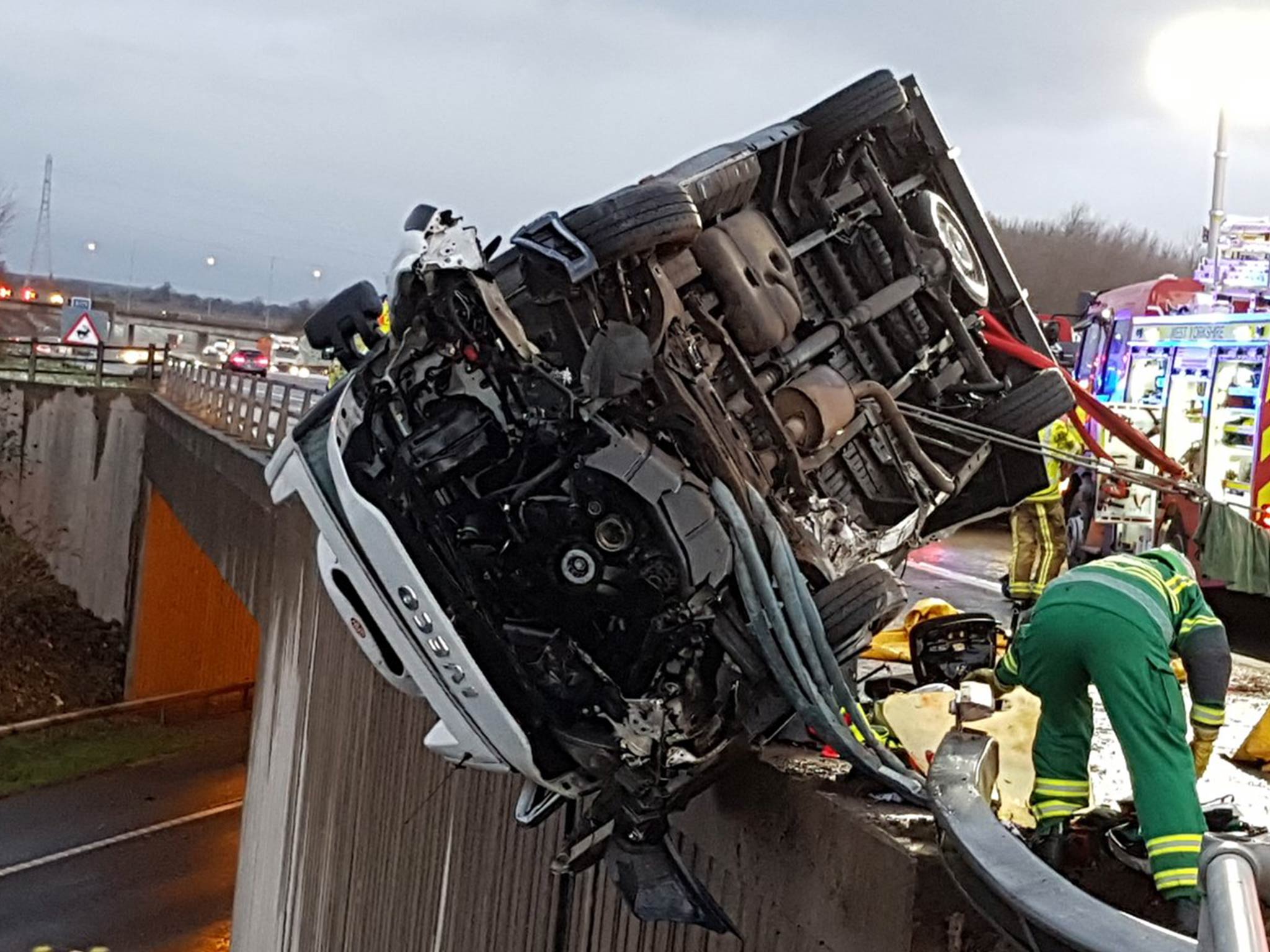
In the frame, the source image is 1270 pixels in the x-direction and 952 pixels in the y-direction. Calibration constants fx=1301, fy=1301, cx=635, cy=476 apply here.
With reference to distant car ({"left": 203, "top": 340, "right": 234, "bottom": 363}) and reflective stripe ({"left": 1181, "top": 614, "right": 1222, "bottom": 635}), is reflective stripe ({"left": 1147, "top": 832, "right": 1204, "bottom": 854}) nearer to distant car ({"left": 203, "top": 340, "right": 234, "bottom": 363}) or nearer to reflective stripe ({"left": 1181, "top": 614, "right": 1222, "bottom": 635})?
reflective stripe ({"left": 1181, "top": 614, "right": 1222, "bottom": 635})

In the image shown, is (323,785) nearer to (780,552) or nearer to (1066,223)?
(780,552)

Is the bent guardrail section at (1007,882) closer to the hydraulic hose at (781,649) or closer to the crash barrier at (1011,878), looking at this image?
the crash barrier at (1011,878)

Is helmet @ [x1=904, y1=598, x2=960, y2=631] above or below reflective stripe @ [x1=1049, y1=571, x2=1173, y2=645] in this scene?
below

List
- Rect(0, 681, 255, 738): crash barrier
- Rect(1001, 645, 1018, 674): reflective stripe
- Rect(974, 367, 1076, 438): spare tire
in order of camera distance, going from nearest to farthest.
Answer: Rect(1001, 645, 1018, 674): reflective stripe < Rect(974, 367, 1076, 438): spare tire < Rect(0, 681, 255, 738): crash barrier

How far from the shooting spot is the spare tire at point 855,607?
3.61 metres

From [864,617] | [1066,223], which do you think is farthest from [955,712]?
[1066,223]

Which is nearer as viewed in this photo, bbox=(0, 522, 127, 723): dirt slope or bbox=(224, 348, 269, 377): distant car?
bbox=(0, 522, 127, 723): dirt slope

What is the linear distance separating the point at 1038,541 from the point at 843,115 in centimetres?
363

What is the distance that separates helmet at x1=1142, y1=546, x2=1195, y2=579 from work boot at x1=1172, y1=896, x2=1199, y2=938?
3.12ft

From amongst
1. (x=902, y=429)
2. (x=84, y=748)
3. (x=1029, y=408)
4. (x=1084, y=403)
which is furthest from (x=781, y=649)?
(x=84, y=748)

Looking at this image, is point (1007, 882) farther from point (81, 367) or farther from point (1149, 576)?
point (81, 367)

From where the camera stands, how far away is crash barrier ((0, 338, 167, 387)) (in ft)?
78.3

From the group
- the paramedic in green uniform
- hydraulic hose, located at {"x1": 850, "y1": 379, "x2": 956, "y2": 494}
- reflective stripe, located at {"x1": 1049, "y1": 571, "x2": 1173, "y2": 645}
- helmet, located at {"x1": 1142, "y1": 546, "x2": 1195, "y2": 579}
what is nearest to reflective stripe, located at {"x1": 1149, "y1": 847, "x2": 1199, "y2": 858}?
the paramedic in green uniform

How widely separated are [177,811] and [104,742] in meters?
3.08
